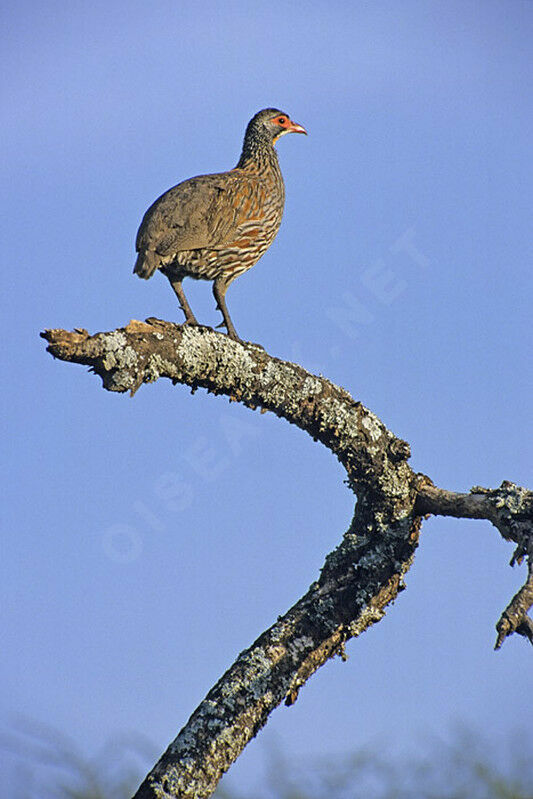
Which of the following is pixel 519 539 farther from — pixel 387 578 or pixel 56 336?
pixel 56 336

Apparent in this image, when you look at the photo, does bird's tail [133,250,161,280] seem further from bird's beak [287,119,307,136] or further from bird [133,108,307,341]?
bird's beak [287,119,307,136]

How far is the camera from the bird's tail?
6152 millimetres

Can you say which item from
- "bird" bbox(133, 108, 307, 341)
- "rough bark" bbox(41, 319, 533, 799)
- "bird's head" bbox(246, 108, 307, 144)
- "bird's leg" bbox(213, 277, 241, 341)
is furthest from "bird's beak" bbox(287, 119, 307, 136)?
"rough bark" bbox(41, 319, 533, 799)

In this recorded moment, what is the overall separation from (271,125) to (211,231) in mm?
2240

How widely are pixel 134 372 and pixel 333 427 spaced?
1.14 meters

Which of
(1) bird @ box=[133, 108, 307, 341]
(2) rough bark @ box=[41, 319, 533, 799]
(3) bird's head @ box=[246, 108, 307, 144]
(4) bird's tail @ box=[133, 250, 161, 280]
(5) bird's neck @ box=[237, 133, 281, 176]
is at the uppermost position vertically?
(3) bird's head @ box=[246, 108, 307, 144]

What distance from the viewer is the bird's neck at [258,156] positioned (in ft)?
25.2

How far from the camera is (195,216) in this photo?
6.43 metres

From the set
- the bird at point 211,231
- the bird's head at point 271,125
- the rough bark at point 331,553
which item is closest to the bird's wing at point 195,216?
the bird at point 211,231

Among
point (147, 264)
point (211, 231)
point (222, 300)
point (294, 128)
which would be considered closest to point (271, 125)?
point (294, 128)

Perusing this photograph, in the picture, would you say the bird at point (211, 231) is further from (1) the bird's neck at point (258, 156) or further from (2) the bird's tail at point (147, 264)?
(1) the bird's neck at point (258, 156)

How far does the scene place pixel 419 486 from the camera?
437cm

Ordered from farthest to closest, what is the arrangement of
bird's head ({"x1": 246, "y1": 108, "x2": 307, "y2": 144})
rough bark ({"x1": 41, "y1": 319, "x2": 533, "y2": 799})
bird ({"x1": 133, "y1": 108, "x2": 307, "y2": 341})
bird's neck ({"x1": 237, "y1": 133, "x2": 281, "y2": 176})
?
bird's head ({"x1": 246, "y1": 108, "x2": 307, "y2": 144}) < bird's neck ({"x1": 237, "y1": 133, "x2": 281, "y2": 176}) < bird ({"x1": 133, "y1": 108, "x2": 307, "y2": 341}) < rough bark ({"x1": 41, "y1": 319, "x2": 533, "y2": 799})

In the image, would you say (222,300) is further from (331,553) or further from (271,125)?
(331,553)
